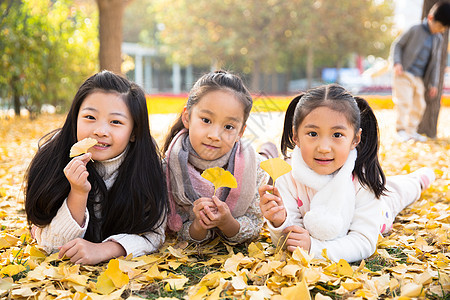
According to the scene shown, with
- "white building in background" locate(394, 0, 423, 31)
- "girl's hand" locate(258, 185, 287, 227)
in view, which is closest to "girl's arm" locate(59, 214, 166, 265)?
"girl's hand" locate(258, 185, 287, 227)

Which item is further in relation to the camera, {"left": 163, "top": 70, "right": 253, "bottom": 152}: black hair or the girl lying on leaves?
{"left": 163, "top": 70, "right": 253, "bottom": 152}: black hair

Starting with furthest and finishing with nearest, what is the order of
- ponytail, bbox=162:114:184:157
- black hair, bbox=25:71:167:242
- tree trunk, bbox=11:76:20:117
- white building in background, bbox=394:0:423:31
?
white building in background, bbox=394:0:423:31, tree trunk, bbox=11:76:20:117, ponytail, bbox=162:114:184:157, black hair, bbox=25:71:167:242

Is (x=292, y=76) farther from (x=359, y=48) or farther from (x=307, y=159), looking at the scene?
(x=307, y=159)

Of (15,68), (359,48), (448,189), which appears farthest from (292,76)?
(448,189)

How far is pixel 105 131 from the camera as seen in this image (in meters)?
2.00

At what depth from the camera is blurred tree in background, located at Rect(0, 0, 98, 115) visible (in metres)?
7.53

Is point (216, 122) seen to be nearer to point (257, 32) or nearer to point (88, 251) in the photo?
point (88, 251)

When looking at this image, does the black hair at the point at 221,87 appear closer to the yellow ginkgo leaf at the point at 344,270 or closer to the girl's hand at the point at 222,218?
the girl's hand at the point at 222,218

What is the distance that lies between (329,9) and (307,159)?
22028 mm

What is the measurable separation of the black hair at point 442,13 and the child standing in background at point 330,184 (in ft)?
12.6

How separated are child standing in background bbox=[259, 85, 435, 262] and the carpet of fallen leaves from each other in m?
0.11

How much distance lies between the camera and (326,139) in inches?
78.7

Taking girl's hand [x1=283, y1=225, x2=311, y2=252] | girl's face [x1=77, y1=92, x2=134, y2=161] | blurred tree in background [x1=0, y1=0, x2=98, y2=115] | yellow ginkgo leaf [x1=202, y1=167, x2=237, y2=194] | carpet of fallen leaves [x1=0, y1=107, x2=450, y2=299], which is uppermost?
blurred tree in background [x1=0, y1=0, x2=98, y2=115]

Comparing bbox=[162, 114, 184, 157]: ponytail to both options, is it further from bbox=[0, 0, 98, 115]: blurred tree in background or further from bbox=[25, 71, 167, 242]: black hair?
bbox=[0, 0, 98, 115]: blurred tree in background
